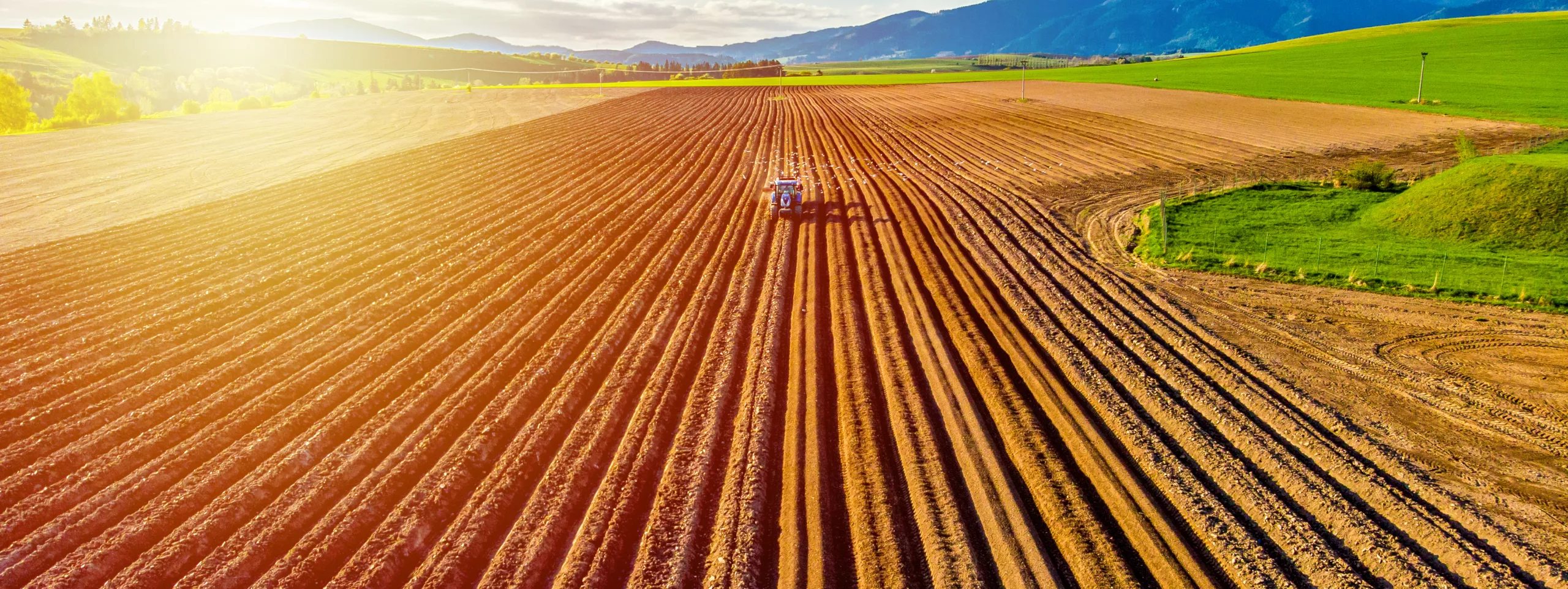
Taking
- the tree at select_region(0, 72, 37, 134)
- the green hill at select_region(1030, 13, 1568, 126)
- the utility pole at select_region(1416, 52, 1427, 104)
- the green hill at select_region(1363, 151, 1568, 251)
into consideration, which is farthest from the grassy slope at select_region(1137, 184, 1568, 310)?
the tree at select_region(0, 72, 37, 134)

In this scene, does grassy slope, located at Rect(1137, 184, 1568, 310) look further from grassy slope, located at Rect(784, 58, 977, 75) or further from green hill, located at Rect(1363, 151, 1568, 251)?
grassy slope, located at Rect(784, 58, 977, 75)

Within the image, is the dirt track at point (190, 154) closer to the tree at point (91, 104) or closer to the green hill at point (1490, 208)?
the tree at point (91, 104)

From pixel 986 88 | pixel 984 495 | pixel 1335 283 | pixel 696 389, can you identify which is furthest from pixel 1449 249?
pixel 986 88

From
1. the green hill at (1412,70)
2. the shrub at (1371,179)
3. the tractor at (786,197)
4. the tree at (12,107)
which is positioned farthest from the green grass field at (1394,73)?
the tree at (12,107)

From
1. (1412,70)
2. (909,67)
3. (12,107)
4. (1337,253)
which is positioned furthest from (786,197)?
(909,67)

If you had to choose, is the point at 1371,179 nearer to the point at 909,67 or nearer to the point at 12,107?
the point at 12,107

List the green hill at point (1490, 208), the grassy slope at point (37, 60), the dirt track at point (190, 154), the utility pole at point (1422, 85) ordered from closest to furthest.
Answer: the green hill at point (1490, 208), the dirt track at point (190, 154), the utility pole at point (1422, 85), the grassy slope at point (37, 60)

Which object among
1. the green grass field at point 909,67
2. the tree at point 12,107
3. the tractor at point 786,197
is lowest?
the tractor at point 786,197
